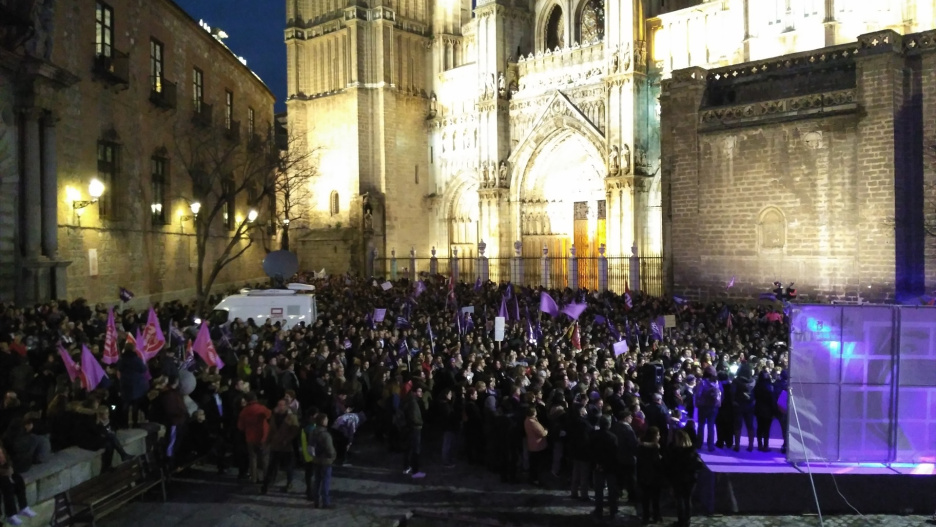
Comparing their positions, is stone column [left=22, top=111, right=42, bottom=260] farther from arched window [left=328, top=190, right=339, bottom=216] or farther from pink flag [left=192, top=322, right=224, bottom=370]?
arched window [left=328, top=190, right=339, bottom=216]

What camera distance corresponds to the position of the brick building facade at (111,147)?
14.8m

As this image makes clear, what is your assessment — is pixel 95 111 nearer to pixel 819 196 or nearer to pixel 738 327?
pixel 738 327

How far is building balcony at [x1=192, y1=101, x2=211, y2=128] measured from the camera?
76.5 feet

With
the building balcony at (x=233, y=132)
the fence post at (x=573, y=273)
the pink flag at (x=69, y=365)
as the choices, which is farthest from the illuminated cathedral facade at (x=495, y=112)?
the pink flag at (x=69, y=365)

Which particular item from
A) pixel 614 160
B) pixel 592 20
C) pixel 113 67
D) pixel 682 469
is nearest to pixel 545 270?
pixel 614 160

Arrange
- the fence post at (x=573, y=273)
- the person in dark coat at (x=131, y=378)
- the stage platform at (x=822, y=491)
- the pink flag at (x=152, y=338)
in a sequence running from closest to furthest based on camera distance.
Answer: the stage platform at (x=822, y=491), the person in dark coat at (x=131, y=378), the pink flag at (x=152, y=338), the fence post at (x=573, y=273)

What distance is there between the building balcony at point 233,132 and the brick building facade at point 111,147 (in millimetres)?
55

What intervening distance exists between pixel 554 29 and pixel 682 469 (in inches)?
1203

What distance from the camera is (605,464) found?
8602 millimetres

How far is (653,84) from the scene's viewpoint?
29.3 m

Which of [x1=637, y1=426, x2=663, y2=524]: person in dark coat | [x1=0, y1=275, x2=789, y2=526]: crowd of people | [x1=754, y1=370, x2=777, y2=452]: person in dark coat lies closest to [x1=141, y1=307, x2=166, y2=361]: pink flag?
[x1=0, y1=275, x2=789, y2=526]: crowd of people

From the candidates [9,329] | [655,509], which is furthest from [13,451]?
[655,509]

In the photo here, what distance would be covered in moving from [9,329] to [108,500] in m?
4.94

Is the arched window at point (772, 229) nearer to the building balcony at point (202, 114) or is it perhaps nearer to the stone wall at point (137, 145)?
the stone wall at point (137, 145)
